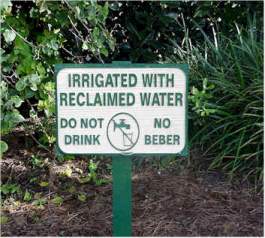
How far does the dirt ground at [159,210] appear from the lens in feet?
8.48

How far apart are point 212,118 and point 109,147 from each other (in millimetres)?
1274

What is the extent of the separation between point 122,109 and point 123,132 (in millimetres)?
89

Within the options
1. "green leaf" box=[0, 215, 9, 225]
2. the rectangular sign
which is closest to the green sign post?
the rectangular sign

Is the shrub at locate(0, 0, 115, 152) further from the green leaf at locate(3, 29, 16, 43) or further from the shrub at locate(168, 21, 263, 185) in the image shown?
the shrub at locate(168, 21, 263, 185)

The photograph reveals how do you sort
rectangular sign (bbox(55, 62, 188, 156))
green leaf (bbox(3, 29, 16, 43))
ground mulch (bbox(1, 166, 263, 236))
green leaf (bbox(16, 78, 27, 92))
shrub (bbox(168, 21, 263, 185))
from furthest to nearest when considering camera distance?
1. shrub (bbox(168, 21, 263, 185))
2. green leaf (bbox(16, 78, 27, 92))
3. green leaf (bbox(3, 29, 16, 43))
4. ground mulch (bbox(1, 166, 263, 236))
5. rectangular sign (bbox(55, 62, 188, 156))

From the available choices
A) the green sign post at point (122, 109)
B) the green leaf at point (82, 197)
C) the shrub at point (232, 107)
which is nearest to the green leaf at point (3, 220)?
the green leaf at point (82, 197)

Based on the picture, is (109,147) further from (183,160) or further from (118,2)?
(118,2)

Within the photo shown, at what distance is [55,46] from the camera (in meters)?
3.11

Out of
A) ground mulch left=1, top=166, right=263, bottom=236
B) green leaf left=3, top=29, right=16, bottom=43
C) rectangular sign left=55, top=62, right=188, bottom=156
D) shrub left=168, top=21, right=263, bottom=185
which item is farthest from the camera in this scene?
shrub left=168, top=21, right=263, bottom=185

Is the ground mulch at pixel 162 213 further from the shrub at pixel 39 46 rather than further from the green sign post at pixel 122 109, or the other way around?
the green sign post at pixel 122 109

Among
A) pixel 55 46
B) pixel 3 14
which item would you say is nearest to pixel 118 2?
pixel 55 46

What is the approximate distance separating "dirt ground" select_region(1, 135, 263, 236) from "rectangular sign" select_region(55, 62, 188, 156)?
677mm

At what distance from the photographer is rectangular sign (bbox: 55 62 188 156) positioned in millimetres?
2021

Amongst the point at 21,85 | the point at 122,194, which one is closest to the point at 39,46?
the point at 21,85
